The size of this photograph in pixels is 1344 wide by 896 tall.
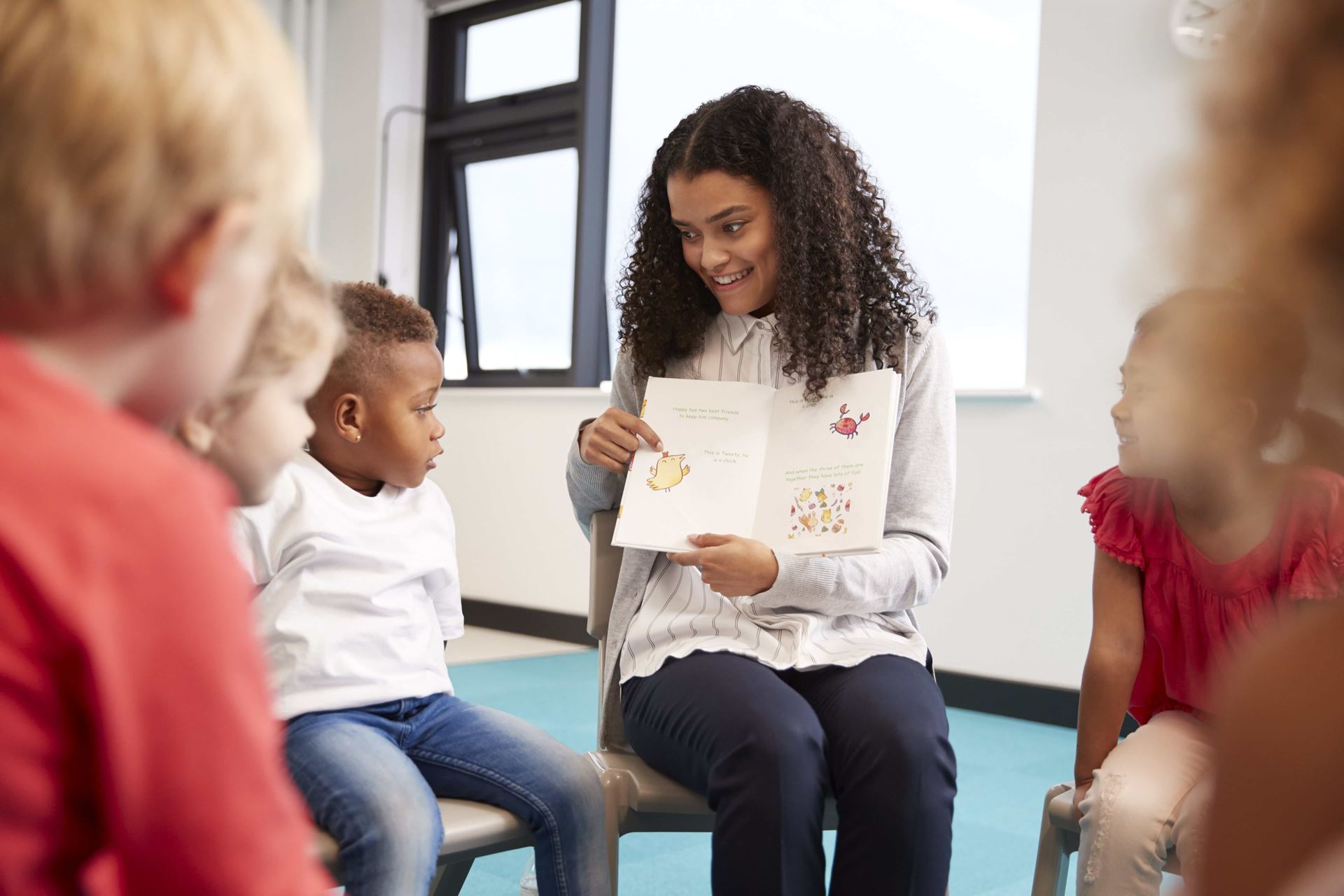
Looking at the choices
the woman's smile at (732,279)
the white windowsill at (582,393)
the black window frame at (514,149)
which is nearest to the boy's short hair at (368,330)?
A: the woman's smile at (732,279)

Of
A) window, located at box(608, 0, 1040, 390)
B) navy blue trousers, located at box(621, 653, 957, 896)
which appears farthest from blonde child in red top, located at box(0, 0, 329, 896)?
window, located at box(608, 0, 1040, 390)

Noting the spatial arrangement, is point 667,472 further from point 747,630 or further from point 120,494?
point 120,494

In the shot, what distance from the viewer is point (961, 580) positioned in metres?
3.65

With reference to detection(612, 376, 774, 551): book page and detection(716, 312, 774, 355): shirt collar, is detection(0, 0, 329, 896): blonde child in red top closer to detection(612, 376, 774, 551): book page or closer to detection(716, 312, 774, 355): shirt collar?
detection(612, 376, 774, 551): book page

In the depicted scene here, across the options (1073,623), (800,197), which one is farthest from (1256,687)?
(1073,623)

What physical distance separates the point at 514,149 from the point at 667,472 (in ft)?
13.4

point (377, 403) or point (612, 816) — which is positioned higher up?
point (377, 403)

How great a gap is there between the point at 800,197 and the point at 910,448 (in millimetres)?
389

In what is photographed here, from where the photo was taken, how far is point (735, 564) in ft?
4.71

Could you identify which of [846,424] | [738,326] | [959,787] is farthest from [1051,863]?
[959,787]

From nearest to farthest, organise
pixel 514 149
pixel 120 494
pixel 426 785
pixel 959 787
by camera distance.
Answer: pixel 120 494, pixel 426 785, pixel 959 787, pixel 514 149

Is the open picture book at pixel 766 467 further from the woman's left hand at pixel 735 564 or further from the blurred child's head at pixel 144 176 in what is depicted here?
the blurred child's head at pixel 144 176

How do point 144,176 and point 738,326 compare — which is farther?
point 738,326

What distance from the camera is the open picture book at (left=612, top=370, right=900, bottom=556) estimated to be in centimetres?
145
